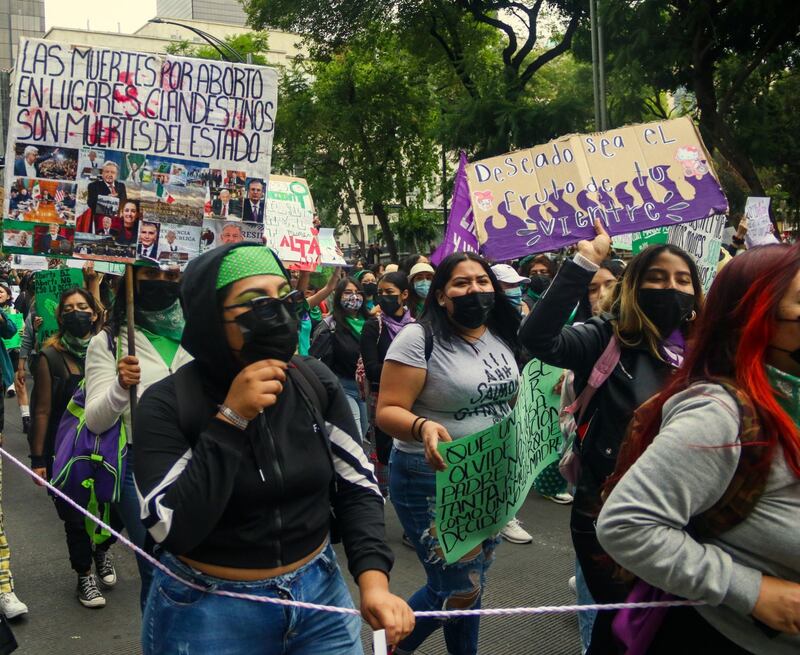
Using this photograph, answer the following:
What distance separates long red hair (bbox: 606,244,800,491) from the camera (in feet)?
Answer: 6.20

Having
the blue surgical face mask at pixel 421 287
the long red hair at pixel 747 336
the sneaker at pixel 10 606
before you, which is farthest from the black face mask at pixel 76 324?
the long red hair at pixel 747 336

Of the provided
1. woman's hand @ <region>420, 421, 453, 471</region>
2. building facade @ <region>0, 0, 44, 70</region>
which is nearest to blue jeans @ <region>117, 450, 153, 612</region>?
woman's hand @ <region>420, 421, 453, 471</region>

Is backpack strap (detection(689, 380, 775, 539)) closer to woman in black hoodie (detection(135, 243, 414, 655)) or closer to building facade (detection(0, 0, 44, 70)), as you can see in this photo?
woman in black hoodie (detection(135, 243, 414, 655))

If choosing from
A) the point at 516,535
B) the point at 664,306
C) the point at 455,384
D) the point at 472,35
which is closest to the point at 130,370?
the point at 455,384

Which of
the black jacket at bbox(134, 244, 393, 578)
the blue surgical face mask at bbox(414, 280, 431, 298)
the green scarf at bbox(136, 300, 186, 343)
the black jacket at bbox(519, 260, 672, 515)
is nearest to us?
the black jacket at bbox(134, 244, 393, 578)

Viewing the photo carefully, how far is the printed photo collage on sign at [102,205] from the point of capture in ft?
11.7

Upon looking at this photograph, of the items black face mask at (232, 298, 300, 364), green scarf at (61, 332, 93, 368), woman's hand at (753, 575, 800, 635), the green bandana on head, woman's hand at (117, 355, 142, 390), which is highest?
the green bandana on head

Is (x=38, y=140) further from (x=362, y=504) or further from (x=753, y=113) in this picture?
(x=753, y=113)

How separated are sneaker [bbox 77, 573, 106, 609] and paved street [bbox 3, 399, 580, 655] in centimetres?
4

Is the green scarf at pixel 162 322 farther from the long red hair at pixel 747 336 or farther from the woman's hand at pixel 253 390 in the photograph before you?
the long red hair at pixel 747 336

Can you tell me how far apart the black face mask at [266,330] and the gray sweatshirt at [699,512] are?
90 cm

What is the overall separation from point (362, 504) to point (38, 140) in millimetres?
2090

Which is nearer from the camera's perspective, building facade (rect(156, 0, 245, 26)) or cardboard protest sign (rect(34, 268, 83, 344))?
cardboard protest sign (rect(34, 268, 83, 344))

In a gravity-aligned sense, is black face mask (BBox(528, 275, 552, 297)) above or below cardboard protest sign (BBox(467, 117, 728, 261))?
below
